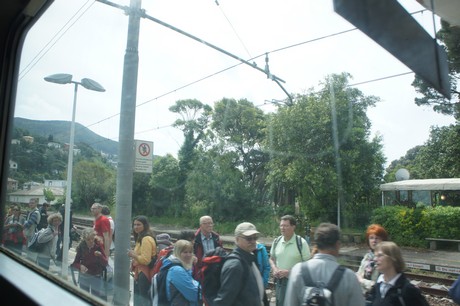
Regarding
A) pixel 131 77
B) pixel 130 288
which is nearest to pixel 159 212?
pixel 130 288

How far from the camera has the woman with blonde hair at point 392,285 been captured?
1.60 metres

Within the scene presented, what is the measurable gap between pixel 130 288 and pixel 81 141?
145cm

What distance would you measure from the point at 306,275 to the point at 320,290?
107mm

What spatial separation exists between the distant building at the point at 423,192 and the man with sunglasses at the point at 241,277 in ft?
2.57

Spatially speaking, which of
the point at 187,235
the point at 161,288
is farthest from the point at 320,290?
the point at 187,235

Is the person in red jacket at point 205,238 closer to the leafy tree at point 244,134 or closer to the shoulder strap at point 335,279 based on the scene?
the leafy tree at point 244,134

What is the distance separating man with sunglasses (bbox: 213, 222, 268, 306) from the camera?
2.02 m

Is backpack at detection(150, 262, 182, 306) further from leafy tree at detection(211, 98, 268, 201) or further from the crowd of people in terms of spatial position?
leafy tree at detection(211, 98, 268, 201)

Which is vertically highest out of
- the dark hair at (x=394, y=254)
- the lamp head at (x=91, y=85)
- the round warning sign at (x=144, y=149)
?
the lamp head at (x=91, y=85)

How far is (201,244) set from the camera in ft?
10.3

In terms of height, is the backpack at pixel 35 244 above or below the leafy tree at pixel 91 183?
below

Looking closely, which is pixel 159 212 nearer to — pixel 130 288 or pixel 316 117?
pixel 130 288

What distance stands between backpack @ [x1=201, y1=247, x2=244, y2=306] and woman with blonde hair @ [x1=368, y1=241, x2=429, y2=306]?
0.70 m

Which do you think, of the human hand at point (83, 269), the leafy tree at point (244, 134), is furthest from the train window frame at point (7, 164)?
the leafy tree at point (244, 134)
